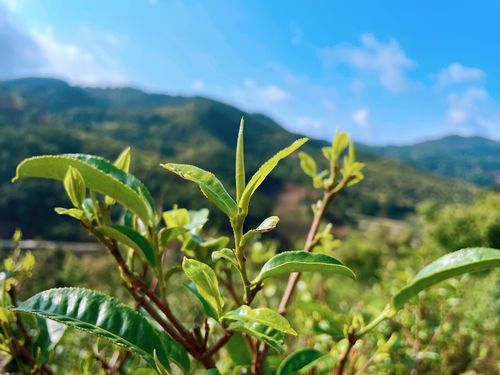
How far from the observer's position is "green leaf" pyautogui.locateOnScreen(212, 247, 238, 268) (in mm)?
442

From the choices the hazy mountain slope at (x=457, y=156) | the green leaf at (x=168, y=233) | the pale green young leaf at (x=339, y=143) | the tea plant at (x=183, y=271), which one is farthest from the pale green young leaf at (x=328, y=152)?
the hazy mountain slope at (x=457, y=156)

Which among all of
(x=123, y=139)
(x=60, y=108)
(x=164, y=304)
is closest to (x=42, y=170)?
(x=164, y=304)

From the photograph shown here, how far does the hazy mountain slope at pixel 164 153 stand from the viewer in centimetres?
3431

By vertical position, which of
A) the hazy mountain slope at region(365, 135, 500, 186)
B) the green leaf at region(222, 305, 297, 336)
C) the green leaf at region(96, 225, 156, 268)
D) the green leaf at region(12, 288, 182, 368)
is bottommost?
the green leaf at region(12, 288, 182, 368)

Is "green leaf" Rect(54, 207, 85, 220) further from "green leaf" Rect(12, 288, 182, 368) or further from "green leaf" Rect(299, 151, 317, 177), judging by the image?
"green leaf" Rect(299, 151, 317, 177)

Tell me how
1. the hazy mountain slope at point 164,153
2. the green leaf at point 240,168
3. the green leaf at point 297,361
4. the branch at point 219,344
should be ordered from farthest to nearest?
the hazy mountain slope at point 164,153 → the green leaf at point 297,361 → the branch at point 219,344 → the green leaf at point 240,168

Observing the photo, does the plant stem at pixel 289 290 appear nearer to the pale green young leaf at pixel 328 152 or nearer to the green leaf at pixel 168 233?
the pale green young leaf at pixel 328 152

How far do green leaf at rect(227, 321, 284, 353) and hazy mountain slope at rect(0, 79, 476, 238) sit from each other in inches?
784

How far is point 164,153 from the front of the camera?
5403 cm

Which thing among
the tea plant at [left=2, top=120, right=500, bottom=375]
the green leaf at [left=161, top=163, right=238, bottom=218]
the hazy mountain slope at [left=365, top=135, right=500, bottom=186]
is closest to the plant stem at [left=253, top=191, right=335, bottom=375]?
the tea plant at [left=2, top=120, right=500, bottom=375]

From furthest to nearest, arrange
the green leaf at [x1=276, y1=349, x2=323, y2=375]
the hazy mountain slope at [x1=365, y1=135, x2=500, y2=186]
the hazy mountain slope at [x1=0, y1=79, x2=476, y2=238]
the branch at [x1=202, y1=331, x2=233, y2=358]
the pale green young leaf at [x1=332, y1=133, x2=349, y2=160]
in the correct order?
the hazy mountain slope at [x1=365, y1=135, x2=500, y2=186] < the hazy mountain slope at [x1=0, y1=79, x2=476, y2=238] < the pale green young leaf at [x1=332, y1=133, x2=349, y2=160] < the green leaf at [x1=276, y1=349, x2=323, y2=375] < the branch at [x1=202, y1=331, x2=233, y2=358]

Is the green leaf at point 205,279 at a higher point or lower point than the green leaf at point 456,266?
lower

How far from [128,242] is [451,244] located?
12.3m

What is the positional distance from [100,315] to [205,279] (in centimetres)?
14
